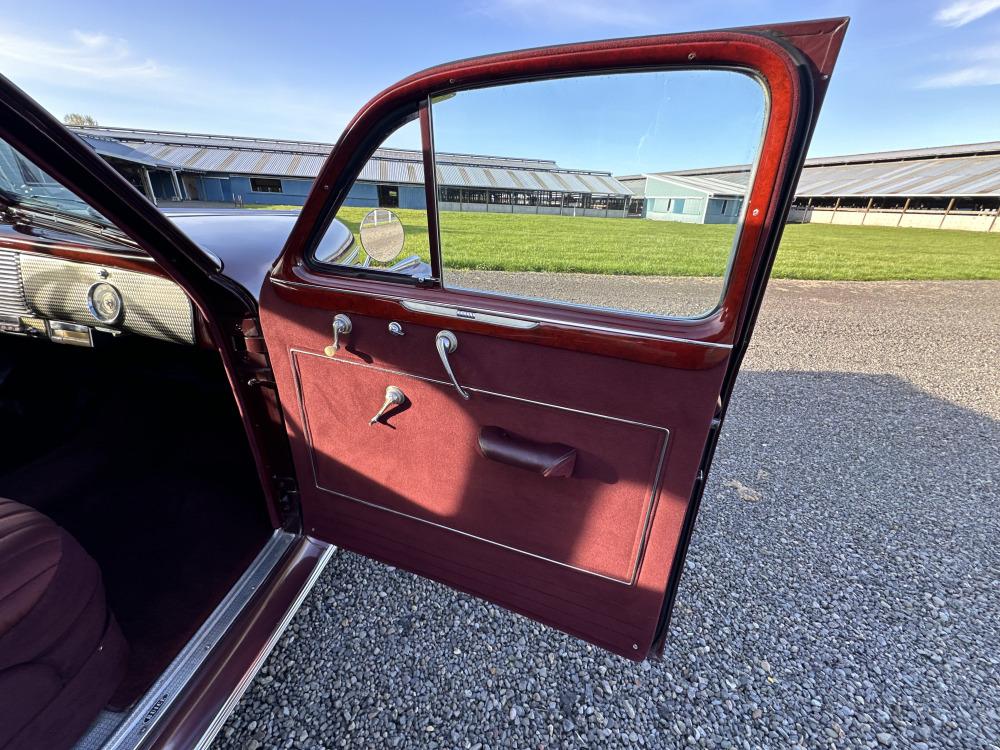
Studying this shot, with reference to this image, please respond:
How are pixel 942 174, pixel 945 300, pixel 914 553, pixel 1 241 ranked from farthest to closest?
pixel 942 174 < pixel 945 300 < pixel 914 553 < pixel 1 241

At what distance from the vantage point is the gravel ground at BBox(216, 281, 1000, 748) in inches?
62.1

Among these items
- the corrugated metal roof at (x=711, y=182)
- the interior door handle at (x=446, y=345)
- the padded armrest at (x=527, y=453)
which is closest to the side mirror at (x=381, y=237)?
the interior door handle at (x=446, y=345)

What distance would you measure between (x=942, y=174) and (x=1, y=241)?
45290 mm

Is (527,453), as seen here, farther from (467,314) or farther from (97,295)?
(97,295)

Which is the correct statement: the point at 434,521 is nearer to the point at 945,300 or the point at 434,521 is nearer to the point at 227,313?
the point at 227,313

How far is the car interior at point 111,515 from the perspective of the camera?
43.6 inches

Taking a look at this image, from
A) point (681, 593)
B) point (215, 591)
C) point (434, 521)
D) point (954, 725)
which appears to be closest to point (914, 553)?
point (954, 725)

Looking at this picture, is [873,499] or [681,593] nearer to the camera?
[681,593]

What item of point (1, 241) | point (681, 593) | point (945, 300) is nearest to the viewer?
point (1, 241)

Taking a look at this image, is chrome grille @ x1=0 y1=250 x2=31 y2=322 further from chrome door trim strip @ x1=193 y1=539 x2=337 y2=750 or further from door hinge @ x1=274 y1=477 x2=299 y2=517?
chrome door trim strip @ x1=193 y1=539 x2=337 y2=750

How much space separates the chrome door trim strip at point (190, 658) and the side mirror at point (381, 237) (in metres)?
1.24

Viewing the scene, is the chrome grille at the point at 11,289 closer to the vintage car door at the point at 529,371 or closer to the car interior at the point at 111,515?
the car interior at the point at 111,515

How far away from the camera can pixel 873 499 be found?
281 centimetres

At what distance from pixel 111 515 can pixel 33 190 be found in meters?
1.42
